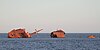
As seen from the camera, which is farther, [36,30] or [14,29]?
[36,30]

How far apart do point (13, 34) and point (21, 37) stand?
625cm

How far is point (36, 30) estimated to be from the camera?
16462 centimetres

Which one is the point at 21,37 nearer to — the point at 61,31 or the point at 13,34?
the point at 13,34

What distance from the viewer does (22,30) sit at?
151500 millimetres

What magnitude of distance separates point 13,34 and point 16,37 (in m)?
3.86

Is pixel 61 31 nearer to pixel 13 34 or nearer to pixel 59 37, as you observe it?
pixel 59 37

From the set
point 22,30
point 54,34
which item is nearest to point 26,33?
point 22,30

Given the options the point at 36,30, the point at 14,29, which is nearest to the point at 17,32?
the point at 14,29

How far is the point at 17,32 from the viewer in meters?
153

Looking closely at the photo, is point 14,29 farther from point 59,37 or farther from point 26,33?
point 59,37

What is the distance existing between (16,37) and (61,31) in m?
19.1

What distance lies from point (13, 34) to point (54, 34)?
17239 mm

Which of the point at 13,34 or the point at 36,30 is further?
the point at 36,30

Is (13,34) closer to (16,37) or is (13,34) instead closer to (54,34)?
(16,37)
